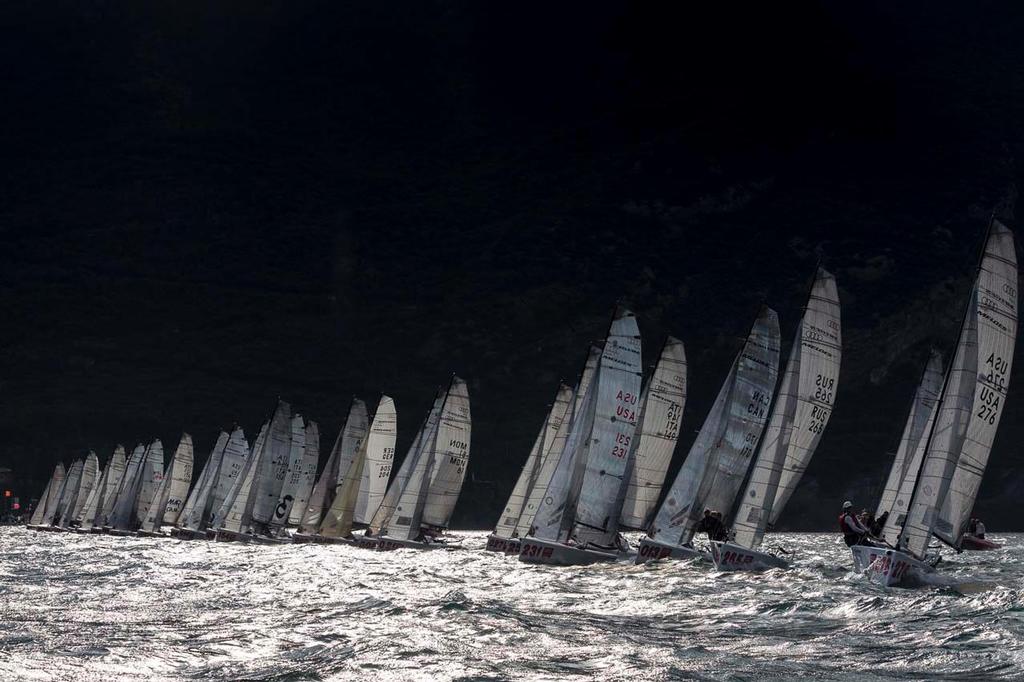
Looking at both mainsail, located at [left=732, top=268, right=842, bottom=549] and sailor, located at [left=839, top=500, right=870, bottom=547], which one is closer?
sailor, located at [left=839, top=500, right=870, bottom=547]

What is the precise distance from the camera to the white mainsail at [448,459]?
170 ft

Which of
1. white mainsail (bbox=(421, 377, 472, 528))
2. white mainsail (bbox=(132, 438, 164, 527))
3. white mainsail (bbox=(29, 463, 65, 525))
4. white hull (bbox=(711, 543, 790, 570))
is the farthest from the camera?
white mainsail (bbox=(29, 463, 65, 525))

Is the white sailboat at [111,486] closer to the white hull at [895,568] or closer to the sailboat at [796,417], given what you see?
the sailboat at [796,417]

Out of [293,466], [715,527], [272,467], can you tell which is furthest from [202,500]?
[715,527]

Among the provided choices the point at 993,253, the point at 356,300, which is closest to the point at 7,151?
the point at 356,300

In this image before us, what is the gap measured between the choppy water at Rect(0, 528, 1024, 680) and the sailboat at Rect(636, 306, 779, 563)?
411 cm

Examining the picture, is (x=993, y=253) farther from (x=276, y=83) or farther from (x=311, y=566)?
(x=276, y=83)

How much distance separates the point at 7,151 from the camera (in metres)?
176

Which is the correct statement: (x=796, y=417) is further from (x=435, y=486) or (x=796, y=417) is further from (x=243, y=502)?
(x=243, y=502)

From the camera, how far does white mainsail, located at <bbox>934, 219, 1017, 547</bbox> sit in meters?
29.0

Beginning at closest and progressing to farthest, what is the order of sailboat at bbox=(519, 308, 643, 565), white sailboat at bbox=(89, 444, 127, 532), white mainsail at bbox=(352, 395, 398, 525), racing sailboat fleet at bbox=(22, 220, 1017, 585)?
racing sailboat fleet at bbox=(22, 220, 1017, 585), sailboat at bbox=(519, 308, 643, 565), white mainsail at bbox=(352, 395, 398, 525), white sailboat at bbox=(89, 444, 127, 532)

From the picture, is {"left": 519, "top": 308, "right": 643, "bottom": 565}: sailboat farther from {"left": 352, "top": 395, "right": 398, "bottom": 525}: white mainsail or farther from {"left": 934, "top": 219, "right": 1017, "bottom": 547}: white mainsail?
{"left": 352, "top": 395, "right": 398, "bottom": 525}: white mainsail

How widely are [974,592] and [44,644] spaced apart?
17906 millimetres

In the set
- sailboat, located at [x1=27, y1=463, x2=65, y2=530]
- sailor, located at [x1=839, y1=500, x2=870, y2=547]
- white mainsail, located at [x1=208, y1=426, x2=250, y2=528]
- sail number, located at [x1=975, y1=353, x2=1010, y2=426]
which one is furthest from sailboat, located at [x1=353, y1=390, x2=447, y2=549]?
sailboat, located at [x1=27, y1=463, x2=65, y2=530]
